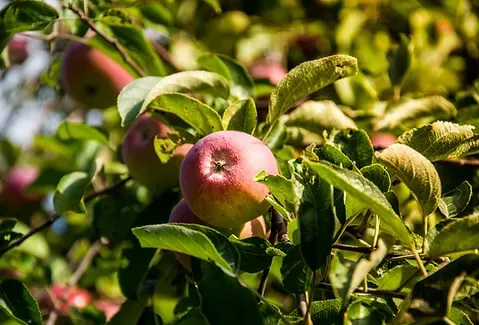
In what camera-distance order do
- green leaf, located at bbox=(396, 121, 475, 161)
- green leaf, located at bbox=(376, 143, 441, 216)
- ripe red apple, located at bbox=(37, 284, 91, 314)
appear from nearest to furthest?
green leaf, located at bbox=(376, 143, 441, 216), green leaf, located at bbox=(396, 121, 475, 161), ripe red apple, located at bbox=(37, 284, 91, 314)

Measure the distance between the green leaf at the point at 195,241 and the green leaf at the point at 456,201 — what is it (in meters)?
0.35

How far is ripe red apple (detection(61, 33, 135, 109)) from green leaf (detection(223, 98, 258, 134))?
2.26 ft

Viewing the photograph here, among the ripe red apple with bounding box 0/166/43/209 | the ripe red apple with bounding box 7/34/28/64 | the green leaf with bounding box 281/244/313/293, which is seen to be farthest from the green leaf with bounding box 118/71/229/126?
the ripe red apple with bounding box 7/34/28/64

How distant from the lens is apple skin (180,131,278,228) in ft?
3.39

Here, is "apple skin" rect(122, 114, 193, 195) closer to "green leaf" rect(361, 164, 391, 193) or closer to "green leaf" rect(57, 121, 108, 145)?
"green leaf" rect(57, 121, 108, 145)

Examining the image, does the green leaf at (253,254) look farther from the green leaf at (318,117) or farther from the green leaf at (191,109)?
the green leaf at (318,117)

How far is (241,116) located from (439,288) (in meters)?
0.50

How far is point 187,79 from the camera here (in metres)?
1.23

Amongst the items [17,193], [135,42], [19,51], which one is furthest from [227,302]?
[19,51]

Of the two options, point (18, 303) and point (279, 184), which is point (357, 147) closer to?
point (279, 184)

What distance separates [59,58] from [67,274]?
2.66 feet

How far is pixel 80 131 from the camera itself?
1.64 metres

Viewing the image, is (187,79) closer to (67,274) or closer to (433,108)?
(433,108)

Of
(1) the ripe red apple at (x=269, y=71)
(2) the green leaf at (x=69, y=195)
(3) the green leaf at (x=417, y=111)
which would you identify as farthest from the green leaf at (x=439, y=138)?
(1) the ripe red apple at (x=269, y=71)
